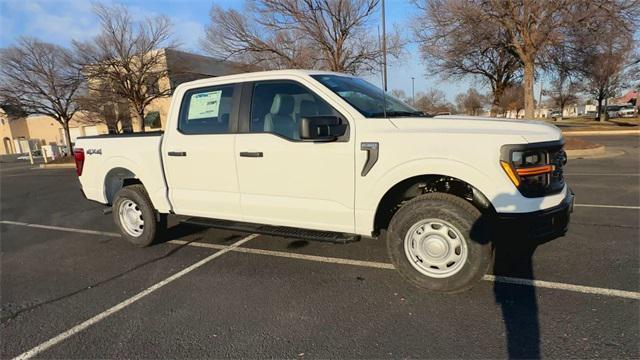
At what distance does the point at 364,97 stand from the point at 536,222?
6.49 feet

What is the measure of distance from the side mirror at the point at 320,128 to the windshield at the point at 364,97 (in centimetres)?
33

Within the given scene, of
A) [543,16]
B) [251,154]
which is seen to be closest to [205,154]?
[251,154]

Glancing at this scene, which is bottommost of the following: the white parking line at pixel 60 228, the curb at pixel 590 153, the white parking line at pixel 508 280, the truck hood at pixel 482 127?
the curb at pixel 590 153

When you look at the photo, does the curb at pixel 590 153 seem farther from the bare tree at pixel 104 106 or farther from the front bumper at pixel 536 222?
the bare tree at pixel 104 106

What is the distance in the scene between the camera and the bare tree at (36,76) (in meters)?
24.3

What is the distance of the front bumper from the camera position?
3.04 m

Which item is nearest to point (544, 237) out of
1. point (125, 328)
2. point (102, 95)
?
point (125, 328)

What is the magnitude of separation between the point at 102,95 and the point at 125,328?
26.8 meters

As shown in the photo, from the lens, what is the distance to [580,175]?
30.6 ft

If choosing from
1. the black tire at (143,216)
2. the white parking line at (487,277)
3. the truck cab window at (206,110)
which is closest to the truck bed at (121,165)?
the black tire at (143,216)

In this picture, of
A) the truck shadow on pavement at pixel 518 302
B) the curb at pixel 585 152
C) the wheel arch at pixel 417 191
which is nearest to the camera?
the truck shadow on pavement at pixel 518 302

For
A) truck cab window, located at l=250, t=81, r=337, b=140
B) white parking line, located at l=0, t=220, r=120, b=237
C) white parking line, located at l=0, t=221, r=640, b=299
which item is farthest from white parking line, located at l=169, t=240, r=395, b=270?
white parking line, located at l=0, t=220, r=120, b=237

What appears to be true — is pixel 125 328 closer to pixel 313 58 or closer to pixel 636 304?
pixel 636 304

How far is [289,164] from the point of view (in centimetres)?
380
